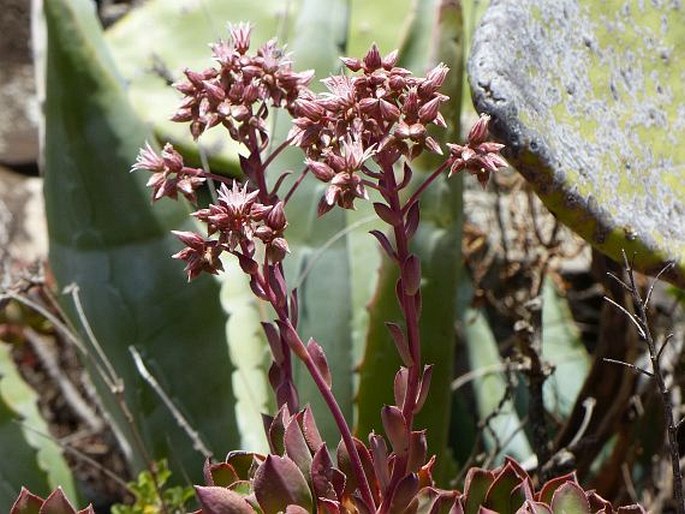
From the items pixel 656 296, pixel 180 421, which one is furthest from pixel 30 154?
pixel 180 421

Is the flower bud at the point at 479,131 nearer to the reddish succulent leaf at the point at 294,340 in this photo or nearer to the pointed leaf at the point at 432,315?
the reddish succulent leaf at the point at 294,340

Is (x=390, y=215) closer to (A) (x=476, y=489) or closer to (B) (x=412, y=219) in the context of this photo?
(B) (x=412, y=219)

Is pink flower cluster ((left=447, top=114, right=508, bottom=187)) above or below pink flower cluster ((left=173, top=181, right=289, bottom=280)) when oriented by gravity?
above

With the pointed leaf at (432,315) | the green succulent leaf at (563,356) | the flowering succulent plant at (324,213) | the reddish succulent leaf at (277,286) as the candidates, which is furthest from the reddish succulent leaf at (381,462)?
the green succulent leaf at (563,356)

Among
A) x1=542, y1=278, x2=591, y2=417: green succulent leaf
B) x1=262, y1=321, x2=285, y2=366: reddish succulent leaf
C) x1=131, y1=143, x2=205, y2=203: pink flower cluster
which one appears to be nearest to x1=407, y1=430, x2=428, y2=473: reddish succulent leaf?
x1=262, y1=321, x2=285, y2=366: reddish succulent leaf

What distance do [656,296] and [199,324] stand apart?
0.94 m

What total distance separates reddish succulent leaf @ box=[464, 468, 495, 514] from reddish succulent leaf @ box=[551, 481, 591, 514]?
0.22 ft

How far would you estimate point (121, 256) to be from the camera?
3.56ft

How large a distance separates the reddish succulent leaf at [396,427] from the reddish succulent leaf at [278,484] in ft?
0.19

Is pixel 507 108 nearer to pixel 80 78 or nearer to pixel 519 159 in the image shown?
pixel 519 159

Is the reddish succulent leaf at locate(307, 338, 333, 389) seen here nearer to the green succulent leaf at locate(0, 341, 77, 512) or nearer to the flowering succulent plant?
the flowering succulent plant

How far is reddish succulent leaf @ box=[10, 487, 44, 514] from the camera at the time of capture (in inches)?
29.0

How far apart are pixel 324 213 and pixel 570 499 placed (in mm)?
234

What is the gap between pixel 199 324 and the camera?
109cm
